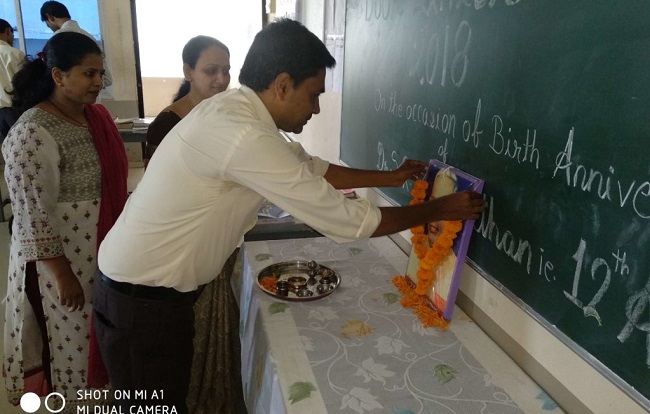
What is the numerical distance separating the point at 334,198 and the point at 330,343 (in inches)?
13.4

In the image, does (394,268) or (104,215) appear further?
(104,215)

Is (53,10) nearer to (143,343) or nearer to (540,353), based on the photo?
(143,343)

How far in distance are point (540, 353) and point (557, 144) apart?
41 centimetres

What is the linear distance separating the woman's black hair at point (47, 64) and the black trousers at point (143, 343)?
2.15 ft

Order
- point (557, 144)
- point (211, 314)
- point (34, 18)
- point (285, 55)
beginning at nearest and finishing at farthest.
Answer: point (557, 144)
point (285, 55)
point (211, 314)
point (34, 18)

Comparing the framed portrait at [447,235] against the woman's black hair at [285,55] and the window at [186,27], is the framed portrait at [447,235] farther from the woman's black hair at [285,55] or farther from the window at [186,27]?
the window at [186,27]

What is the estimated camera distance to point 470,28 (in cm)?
109

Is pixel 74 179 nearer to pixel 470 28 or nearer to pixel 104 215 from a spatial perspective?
pixel 104 215

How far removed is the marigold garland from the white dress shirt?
0.23 meters

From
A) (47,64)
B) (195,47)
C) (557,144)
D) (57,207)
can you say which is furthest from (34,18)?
(557,144)

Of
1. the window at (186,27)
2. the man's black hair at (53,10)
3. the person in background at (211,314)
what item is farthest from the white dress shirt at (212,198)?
the window at (186,27)

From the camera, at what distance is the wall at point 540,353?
79 centimetres

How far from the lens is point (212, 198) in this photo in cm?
101

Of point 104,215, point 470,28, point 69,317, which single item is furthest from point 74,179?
point 470,28
